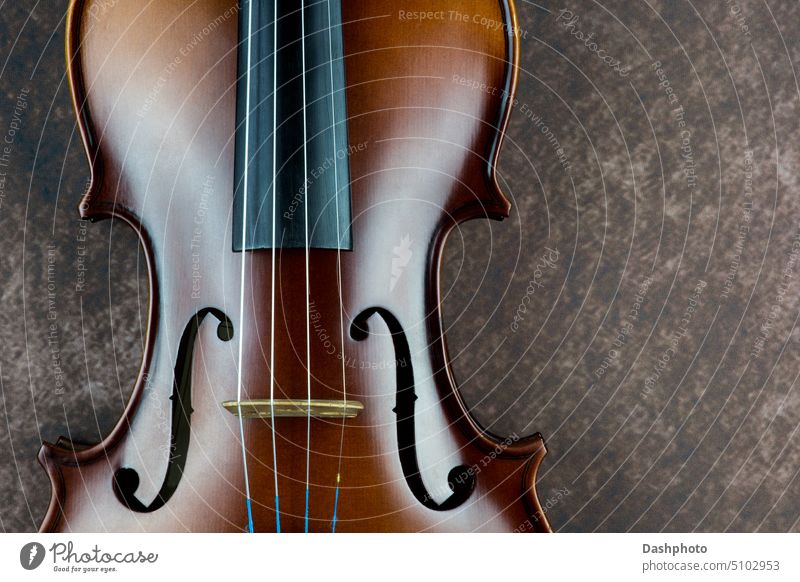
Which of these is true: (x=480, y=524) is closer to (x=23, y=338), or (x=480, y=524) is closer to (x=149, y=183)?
(x=149, y=183)

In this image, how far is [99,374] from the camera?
28.4 inches

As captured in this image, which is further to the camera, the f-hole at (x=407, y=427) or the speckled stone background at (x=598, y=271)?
the speckled stone background at (x=598, y=271)

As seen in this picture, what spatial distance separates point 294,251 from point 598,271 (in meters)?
0.35

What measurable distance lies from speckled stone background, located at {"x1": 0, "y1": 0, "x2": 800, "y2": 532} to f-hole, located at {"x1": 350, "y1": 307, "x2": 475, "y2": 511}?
229mm

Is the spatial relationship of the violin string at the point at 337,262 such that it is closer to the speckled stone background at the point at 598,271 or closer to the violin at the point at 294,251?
the violin at the point at 294,251

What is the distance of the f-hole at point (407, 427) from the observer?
1.60ft

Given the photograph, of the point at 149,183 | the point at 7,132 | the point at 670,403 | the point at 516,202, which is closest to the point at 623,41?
the point at 516,202

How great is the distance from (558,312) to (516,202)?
0.11 m

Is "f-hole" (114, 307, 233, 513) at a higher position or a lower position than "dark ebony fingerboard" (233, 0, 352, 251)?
lower
